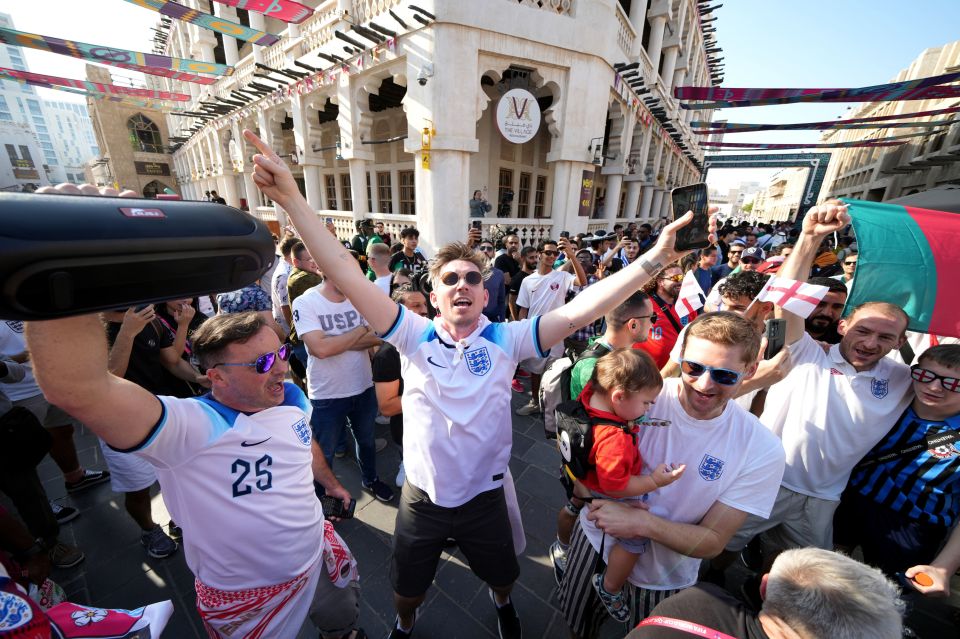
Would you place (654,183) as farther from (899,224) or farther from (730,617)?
(730,617)

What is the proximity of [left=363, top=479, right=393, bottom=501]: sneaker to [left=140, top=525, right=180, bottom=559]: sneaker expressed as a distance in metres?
1.36

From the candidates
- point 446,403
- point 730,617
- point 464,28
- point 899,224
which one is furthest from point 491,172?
point 730,617

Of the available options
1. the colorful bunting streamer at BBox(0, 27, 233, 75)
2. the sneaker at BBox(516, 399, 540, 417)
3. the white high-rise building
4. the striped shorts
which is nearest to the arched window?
the white high-rise building

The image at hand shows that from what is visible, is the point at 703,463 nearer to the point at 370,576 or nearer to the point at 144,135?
the point at 370,576

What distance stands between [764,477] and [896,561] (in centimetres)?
141

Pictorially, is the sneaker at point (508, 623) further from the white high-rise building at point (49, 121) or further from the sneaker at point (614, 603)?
the white high-rise building at point (49, 121)

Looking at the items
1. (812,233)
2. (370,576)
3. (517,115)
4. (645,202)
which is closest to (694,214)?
(812,233)

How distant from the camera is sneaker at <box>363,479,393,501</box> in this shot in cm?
296

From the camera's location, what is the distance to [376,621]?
6.81 feet

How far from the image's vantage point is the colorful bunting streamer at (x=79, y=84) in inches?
415

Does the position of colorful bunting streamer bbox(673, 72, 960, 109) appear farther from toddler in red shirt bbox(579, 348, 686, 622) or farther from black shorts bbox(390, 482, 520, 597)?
black shorts bbox(390, 482, 520, 597)

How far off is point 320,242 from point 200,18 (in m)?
12.2

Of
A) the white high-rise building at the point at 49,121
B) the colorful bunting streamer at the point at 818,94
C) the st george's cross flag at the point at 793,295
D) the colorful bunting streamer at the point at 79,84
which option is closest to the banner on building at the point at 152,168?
the colorful bunting streamer at the point at 79,84

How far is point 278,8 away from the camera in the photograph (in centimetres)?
867
